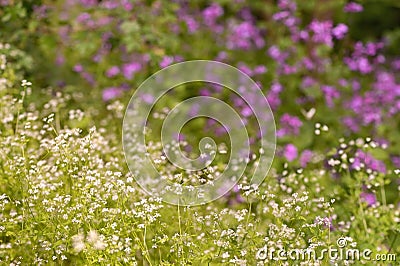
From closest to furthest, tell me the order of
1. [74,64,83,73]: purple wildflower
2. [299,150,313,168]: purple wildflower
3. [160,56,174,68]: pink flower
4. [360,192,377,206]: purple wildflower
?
[360,192,377,206]: purple wildflower → [299,150,313,168]: purple wildflower → [160,56,174,68]: pink flower → [74,64,83,73]: purple wildflower

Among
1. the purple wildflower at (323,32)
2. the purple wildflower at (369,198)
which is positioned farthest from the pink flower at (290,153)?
the purple wildflower at (323,32)

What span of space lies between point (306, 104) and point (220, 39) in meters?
0.89

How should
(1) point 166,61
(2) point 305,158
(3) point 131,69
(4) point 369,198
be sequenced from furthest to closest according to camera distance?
1. (3) point 131,69
2. (1) point 166,61
3. (2) point 305,158
4. (4) point 369,198

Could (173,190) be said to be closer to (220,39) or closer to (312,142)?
(312,142)

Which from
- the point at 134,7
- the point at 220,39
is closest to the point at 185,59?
the point at 220,39

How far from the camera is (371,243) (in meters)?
3.23

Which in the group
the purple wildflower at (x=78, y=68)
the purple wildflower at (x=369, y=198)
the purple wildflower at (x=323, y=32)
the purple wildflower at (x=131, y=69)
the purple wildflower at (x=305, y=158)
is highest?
the purple wildflower at (x=323, y=32)

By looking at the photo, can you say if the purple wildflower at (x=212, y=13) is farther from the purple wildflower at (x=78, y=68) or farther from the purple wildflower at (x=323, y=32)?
the purple wildflower at (x=78, y=68)

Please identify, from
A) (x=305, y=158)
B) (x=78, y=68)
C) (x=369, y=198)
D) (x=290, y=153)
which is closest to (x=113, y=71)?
(x=78, y=68)

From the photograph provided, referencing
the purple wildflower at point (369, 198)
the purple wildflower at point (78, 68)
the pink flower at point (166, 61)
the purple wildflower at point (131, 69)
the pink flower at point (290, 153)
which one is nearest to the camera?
the purple wildflower at point (369, 198)

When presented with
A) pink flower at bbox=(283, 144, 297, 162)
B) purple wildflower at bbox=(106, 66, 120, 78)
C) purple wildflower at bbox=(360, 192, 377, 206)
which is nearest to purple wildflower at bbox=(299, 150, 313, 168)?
pink flower at bbox=(283, 144, 297, 162)

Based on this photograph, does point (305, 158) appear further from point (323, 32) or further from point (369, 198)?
point (323, 32)

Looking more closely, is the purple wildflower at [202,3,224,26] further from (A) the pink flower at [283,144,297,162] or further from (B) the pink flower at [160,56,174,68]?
(A) the pink flower at [283,144,297,162]

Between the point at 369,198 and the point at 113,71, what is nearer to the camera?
the point at 369,198
